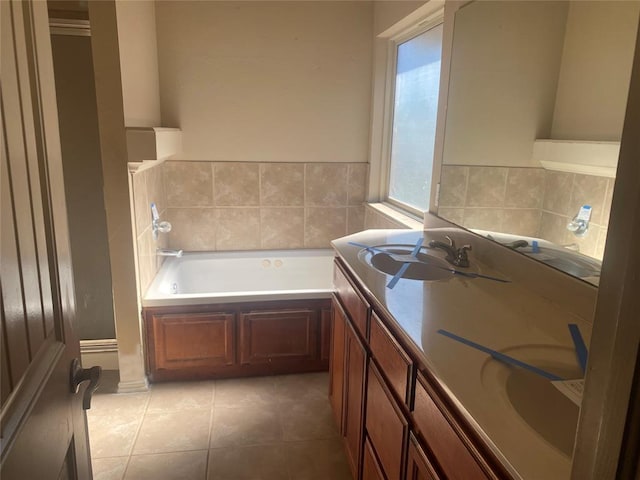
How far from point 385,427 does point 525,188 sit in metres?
1.03

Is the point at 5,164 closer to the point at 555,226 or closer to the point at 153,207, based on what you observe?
the point at 555,226

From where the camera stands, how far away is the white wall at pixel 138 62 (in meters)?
2.41

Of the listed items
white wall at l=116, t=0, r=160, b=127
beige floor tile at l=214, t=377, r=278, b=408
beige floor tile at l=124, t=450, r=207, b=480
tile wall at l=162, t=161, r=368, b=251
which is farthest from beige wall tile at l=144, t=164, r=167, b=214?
beige floor tile at l=124, t=450, r=207, b=480

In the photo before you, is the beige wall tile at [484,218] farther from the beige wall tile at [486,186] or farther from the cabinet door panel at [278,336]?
the cabinet door panel at [278,336]

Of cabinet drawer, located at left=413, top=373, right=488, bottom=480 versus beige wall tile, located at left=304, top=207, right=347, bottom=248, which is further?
beige wall tile, located at left=304, top=207, right=347, bottom=248

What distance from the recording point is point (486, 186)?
2027 millimetres

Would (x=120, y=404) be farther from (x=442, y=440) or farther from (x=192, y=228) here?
(x=442, y=440)

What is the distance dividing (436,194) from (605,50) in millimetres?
1093

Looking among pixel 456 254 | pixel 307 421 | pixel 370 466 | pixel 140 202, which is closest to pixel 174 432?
pixel 307 421

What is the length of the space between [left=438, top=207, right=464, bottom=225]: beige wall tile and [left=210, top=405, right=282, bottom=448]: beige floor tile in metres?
1.35

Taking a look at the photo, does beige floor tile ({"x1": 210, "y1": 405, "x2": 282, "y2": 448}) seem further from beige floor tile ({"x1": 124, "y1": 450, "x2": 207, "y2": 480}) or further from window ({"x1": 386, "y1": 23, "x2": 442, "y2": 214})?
window ({"x1": 386, "y1": 23, "x2": 442, "y2": 214})

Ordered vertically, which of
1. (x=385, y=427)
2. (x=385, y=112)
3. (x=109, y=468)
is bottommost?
(x=109, y=468)

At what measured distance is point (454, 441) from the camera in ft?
3.24

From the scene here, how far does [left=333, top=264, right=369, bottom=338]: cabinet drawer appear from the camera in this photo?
5.62 ft
